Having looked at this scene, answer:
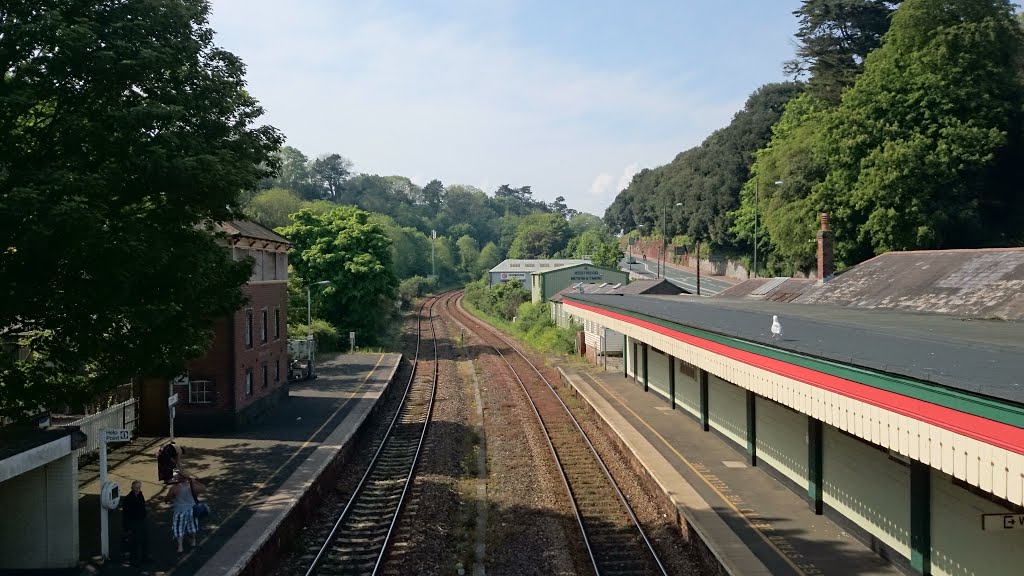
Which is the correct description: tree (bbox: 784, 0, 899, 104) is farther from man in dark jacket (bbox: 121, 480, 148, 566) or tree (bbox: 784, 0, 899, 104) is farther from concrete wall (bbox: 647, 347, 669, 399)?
man in dark jacket (bbox: 121, 480, 148, 566)

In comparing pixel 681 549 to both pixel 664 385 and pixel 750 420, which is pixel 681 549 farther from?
pixel 664 385

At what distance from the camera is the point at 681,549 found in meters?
13.3

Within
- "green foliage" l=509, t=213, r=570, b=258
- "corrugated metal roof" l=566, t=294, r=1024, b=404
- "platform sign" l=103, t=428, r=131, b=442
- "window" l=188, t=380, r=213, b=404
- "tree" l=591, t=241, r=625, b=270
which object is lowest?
"window" l=188, t=380, r=213, b=404

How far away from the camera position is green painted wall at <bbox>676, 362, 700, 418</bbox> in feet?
77.5

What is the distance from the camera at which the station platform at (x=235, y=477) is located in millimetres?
12438

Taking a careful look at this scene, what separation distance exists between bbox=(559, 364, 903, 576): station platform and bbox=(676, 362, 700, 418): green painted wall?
0.37 m

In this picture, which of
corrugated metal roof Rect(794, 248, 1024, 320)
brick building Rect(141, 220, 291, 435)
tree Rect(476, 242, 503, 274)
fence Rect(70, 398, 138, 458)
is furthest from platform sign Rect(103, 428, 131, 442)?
tree Rect(476, 242, 503, 274)

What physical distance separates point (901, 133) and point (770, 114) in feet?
125

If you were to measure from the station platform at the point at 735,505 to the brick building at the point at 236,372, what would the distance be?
11.7 m

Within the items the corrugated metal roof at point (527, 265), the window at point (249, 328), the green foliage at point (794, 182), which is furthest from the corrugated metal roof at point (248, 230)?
the corrugated metal roof at point (527, 265)

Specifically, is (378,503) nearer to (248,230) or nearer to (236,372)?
(236,372)

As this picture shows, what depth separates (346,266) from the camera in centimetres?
4597

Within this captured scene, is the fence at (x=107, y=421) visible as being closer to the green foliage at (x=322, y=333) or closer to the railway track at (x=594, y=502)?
the railway track at (x=594, y=502)

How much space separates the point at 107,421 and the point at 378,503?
343 inches
